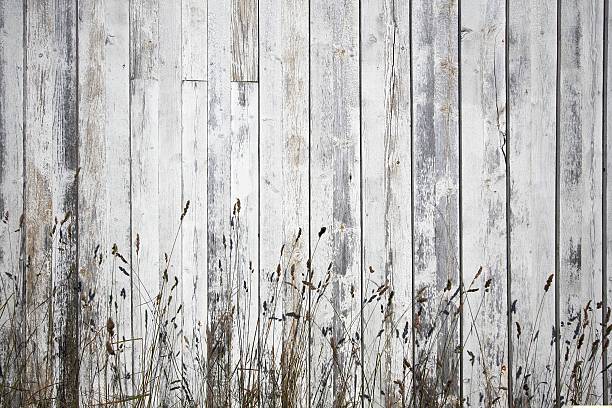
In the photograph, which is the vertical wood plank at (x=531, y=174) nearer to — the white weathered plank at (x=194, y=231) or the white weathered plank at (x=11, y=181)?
the white weathered plank at (x=194, y=231)

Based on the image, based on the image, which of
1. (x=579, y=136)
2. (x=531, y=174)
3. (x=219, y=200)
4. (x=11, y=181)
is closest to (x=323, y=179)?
(x=219, y=200)

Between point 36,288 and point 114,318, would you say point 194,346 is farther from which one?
point 36,288

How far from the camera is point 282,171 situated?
7.49ft

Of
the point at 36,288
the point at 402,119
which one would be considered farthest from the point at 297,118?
the point at 36,288

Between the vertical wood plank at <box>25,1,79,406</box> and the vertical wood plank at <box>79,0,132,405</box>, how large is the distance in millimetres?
38

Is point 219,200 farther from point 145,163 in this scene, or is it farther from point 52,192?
point 52,192

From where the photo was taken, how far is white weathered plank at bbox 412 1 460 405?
2.31 metres

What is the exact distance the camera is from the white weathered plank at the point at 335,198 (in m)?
2.29

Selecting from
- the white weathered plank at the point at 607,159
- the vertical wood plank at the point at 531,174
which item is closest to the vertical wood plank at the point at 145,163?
the vertical wood plank at the point at 531,174

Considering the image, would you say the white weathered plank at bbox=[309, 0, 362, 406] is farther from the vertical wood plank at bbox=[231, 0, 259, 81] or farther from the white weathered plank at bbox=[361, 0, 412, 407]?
the vertical wood plank at bbox=[231, 0, 259, 81]

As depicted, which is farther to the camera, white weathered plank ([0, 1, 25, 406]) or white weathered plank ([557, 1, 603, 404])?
white weathered plank ([557, 1, 603, 404])

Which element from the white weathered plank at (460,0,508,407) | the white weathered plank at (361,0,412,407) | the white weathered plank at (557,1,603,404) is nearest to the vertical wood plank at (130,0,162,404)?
the white weathered plank at (361,0,412,407)

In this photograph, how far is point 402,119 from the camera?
7.57 feet

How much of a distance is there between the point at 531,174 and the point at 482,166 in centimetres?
18
